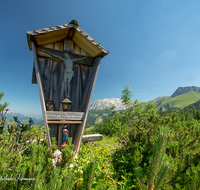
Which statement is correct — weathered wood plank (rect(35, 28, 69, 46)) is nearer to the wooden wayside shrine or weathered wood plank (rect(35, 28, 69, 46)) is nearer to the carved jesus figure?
the wooden wayside shrine

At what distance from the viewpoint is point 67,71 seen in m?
4.00

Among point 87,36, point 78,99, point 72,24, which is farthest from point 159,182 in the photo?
point 72,24

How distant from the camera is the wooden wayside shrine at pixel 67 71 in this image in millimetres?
3573

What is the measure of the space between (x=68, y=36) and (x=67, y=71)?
1351mm

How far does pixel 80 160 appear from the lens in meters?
3.43

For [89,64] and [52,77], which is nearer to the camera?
[52,77]

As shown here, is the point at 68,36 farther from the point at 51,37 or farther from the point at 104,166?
the point at 104,166

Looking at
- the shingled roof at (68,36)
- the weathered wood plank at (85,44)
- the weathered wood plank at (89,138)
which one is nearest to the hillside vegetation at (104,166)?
the weathered wood plank at (89,138)

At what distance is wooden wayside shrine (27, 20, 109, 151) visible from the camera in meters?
3.57

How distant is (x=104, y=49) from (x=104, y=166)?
12.5ft

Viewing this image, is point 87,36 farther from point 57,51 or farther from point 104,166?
point 104,166

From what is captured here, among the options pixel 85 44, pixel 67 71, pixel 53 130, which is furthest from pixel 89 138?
pixel 85 44

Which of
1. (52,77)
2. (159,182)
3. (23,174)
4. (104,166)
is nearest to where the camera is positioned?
(159,182)

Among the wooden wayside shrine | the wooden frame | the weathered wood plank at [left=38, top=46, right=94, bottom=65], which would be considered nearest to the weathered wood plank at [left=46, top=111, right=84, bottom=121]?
the wooden wayside shrine
